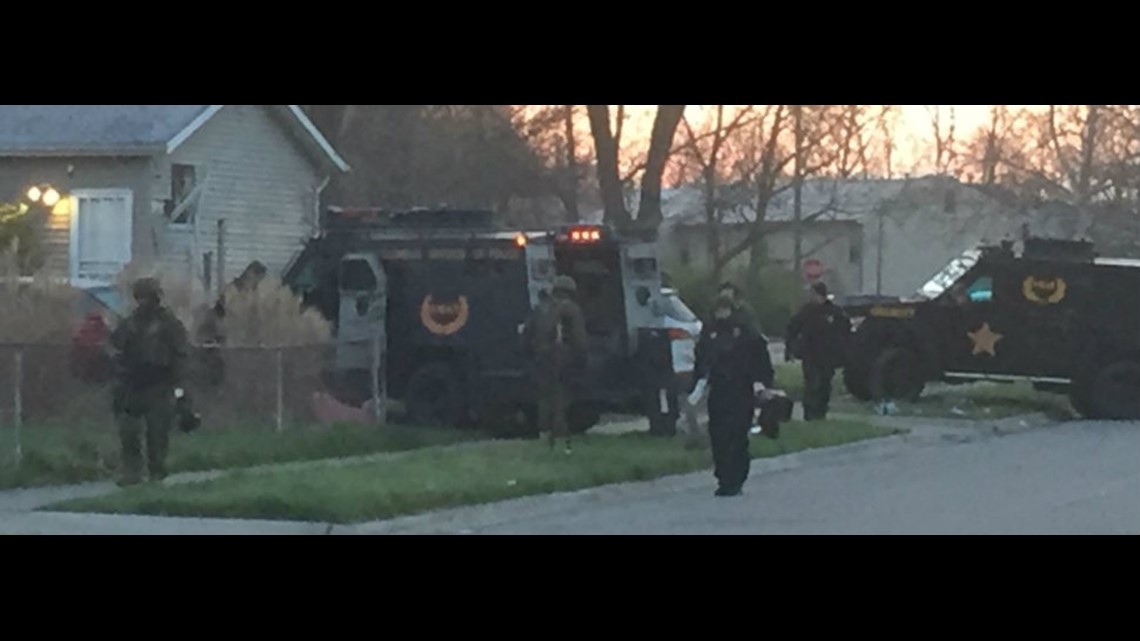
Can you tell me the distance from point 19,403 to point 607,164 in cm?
1482

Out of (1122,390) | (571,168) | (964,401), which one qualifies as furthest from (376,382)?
(571,168)

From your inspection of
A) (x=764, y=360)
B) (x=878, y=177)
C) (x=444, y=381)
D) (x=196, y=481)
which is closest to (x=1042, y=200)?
(x=878, y=177)

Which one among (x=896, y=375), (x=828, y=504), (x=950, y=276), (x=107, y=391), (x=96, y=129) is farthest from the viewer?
(x=96, y=129)

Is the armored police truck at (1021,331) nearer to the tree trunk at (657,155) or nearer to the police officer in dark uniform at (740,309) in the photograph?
the tree trunk at (657,155)

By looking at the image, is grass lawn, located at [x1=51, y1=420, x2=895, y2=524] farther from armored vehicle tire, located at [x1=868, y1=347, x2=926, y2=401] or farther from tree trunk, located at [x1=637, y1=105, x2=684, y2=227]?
tree trunk, located at [x1=637, y1=105, x2=684, y2=227]

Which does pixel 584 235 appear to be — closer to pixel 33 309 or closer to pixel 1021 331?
pixel 33 309

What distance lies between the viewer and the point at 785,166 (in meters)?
37.8

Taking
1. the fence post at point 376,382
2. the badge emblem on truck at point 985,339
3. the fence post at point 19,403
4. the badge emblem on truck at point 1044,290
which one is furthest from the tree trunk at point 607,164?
the fence post at point 19,403

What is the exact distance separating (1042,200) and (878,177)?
14.9 metres

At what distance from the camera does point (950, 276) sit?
1108 inches
